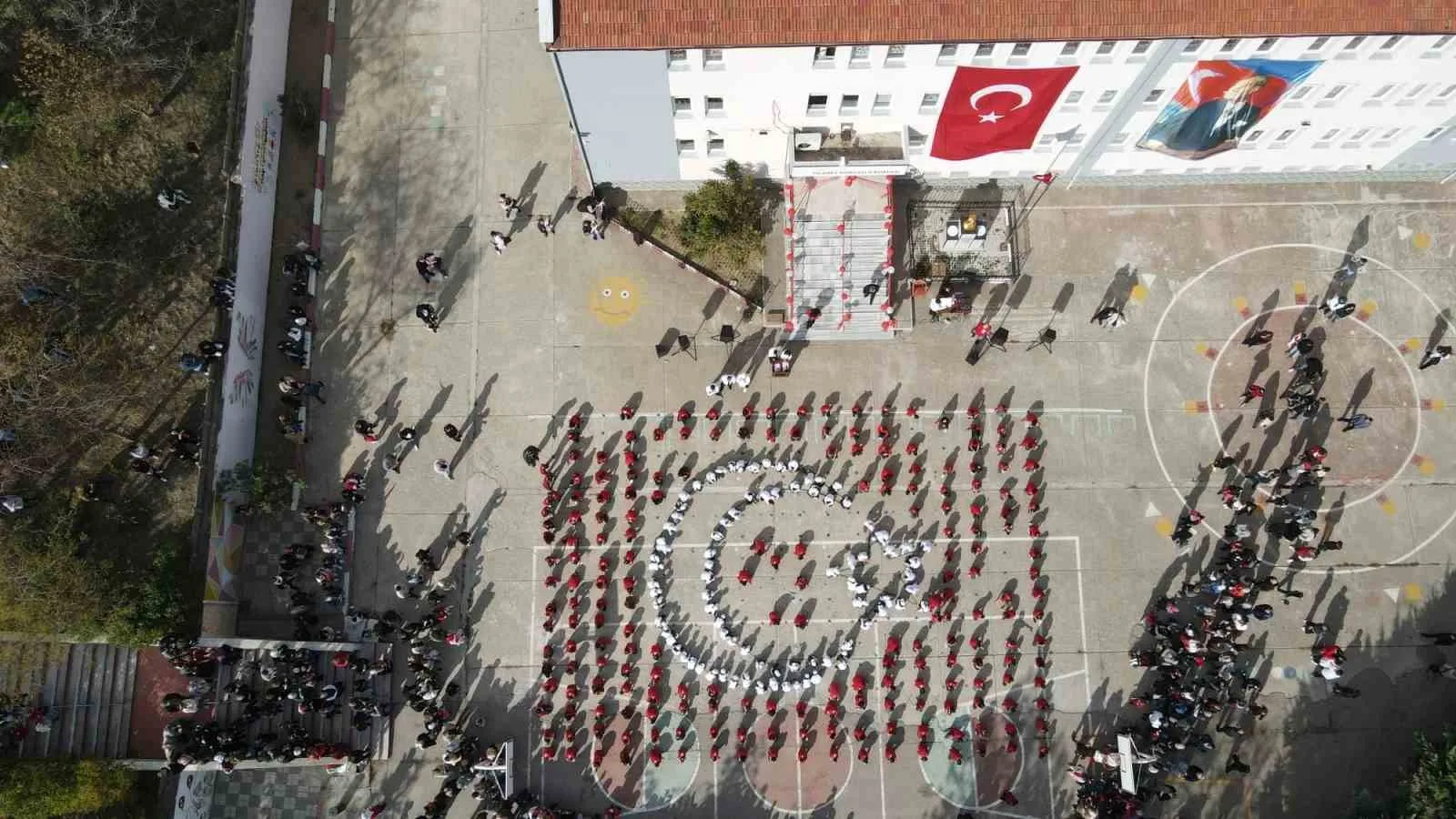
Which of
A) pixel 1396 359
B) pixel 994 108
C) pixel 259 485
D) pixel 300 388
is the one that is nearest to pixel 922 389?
pixel 994 108

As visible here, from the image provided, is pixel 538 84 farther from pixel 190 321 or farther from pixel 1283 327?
pixel 1283 327

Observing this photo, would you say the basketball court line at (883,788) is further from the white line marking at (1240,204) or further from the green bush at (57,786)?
the green bush at (57,786)

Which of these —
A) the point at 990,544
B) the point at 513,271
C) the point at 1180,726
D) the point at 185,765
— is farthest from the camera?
the point at 513,271

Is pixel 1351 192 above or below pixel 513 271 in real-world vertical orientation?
above

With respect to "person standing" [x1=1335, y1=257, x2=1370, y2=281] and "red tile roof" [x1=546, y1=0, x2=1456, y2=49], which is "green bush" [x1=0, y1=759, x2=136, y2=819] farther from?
"person standing" [x1=1335, y1=257, x2=1370, y2=281]

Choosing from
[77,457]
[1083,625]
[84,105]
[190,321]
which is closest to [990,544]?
[1083,625]

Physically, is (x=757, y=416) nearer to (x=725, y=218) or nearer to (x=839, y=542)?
(x=839, y=542)
